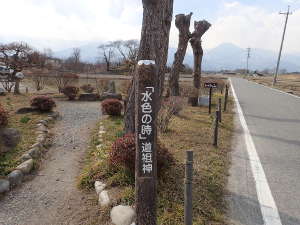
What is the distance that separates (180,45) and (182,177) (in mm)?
8851

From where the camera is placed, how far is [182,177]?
4.58 m

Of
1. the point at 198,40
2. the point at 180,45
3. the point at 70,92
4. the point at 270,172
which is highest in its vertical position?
the point at 198,40

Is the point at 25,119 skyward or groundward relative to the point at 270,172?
groundward

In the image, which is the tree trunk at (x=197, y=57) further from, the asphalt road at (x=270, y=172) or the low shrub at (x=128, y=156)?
the low shrub at (x=128, y=156)

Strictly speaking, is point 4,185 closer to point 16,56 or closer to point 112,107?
point 112,107

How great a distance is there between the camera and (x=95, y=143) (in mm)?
7504

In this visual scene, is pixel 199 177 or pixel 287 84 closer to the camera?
pixel 199 177

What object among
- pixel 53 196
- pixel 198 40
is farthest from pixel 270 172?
pixel 198 40

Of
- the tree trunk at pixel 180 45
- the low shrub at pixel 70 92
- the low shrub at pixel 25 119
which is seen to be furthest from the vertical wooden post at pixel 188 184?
the low shrub at pixel 70 92

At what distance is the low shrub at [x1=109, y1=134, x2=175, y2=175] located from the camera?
429 cm

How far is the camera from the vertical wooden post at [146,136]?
273 cm

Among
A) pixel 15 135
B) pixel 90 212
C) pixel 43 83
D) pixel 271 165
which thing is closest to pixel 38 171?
pixel 15 135

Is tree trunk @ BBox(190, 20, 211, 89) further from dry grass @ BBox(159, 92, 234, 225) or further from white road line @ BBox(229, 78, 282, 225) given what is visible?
white road line @ BBox(229, 78, 282, 225)

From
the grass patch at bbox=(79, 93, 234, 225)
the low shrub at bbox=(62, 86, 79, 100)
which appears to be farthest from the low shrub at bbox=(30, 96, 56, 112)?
the low shrub at bbox=(62, 86, 79, 100)
